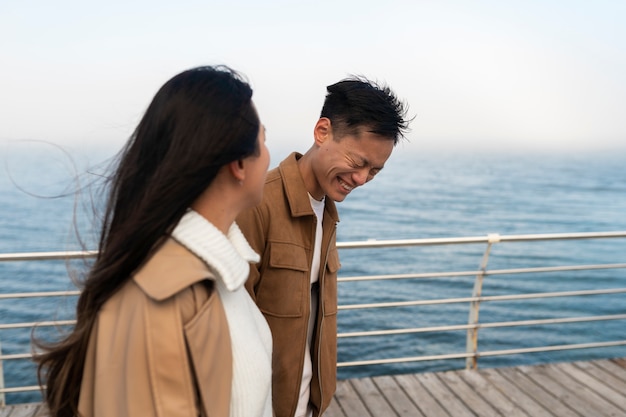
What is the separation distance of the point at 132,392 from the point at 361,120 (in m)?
0.95

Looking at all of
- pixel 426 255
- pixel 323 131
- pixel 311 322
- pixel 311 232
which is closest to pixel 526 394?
pixel 311 322

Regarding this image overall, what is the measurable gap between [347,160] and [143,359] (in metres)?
0.87

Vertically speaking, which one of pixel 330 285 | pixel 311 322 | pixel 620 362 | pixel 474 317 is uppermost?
pixel 330 285

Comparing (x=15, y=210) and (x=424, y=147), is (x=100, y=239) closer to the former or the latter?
(x=15, y=210)

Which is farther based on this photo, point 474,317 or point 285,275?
point 474,317

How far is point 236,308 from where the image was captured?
928 mm

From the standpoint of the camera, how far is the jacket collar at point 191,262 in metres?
0.76

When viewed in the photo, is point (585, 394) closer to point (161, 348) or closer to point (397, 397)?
point (397, 397)

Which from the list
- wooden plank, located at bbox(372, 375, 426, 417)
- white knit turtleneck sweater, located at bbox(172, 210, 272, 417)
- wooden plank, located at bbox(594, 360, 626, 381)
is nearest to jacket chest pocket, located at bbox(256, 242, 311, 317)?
white knit turtleneck sweater, located at bbox(172, 210, 272, 417)

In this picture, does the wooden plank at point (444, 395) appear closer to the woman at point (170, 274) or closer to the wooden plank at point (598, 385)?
the wooden plank at point (598, 385)

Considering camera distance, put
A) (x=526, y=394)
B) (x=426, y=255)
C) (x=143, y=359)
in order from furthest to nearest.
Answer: (x=426, y=255), (x=526, y=394), (x=143, y=359)

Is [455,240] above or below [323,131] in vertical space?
below

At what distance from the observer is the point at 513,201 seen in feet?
145

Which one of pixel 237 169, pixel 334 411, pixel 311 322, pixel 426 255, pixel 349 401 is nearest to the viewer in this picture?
pixel 237 169
